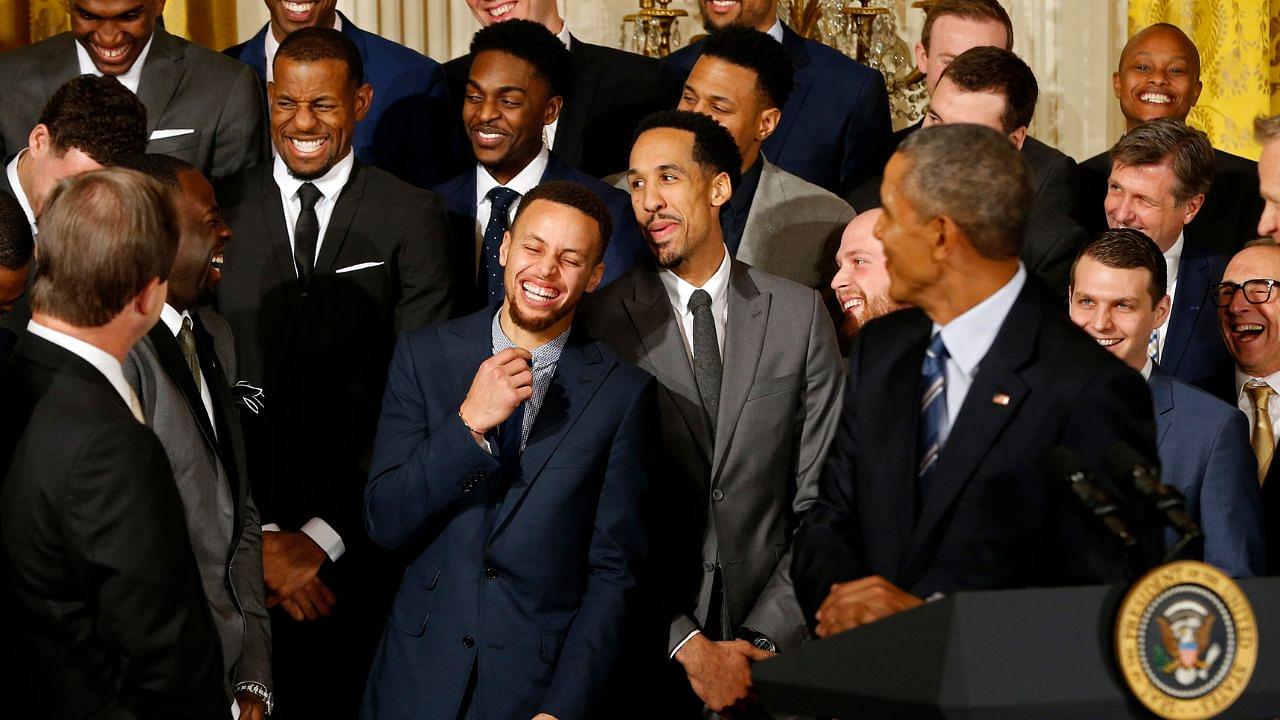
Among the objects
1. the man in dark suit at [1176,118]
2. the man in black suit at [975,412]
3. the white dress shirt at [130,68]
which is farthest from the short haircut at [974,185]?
the white dress shirt at [130,68]

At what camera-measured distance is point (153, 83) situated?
417 cm

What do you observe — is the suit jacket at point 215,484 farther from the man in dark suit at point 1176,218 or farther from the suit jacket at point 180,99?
the man in dark suit at point 1176,218

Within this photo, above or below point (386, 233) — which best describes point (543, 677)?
below

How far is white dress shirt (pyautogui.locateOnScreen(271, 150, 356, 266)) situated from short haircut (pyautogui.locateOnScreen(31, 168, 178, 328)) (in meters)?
1.52

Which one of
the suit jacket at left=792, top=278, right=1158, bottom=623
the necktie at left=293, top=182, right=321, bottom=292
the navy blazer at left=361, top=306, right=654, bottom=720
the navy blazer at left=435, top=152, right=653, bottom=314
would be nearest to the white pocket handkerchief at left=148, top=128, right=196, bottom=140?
the necktie at left=293, top=182, right=321, bottom=292

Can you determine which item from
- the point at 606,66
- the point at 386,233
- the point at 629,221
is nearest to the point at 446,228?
the point at 386,233

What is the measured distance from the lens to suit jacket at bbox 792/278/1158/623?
7.20ft

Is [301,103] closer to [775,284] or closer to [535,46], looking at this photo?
[535,46]

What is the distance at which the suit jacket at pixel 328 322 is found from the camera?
359 centimetres

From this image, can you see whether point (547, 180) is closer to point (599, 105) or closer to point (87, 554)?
point (599, 105)

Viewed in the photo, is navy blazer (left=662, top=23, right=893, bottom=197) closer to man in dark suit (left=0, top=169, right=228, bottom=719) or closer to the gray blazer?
the gray blazer

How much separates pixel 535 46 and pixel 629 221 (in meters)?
0.68

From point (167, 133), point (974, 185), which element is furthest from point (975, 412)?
point (167, 133)

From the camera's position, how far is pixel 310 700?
11.8ft
